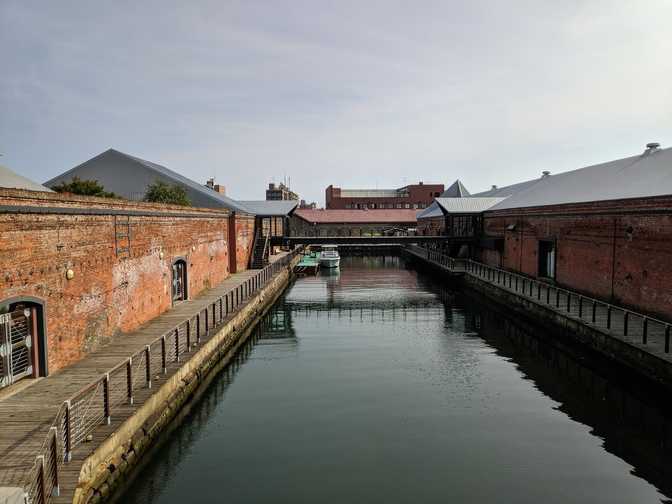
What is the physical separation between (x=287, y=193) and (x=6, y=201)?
506 ft

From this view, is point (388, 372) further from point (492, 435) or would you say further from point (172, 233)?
point (172, 233)

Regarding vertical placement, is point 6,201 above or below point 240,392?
above

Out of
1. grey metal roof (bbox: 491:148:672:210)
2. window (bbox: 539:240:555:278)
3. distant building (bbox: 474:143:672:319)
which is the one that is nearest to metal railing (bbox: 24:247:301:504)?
distant building (bbox: 474:143:672:319)

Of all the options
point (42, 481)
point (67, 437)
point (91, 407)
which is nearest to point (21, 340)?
point (91, 407)

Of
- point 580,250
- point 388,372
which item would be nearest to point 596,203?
point 580,250

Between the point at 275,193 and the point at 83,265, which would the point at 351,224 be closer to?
the point at 83,265

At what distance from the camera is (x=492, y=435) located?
10.1m

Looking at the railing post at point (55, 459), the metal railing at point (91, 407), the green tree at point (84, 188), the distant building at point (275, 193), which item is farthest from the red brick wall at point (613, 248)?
the distant building at point (275, 193)

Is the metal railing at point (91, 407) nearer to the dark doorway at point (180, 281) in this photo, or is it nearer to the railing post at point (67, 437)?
the railing post at point (67, 437)

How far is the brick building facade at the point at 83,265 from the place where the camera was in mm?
9641

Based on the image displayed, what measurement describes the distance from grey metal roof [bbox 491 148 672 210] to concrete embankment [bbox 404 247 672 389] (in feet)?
17.8

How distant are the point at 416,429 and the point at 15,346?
8.45 m

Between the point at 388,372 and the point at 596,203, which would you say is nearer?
the point at 388,372

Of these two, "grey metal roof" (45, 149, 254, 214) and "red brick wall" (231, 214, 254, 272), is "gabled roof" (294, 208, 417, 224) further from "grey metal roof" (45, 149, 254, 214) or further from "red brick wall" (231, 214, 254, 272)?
"grey metal roof" (45, 149, 254, 214)
